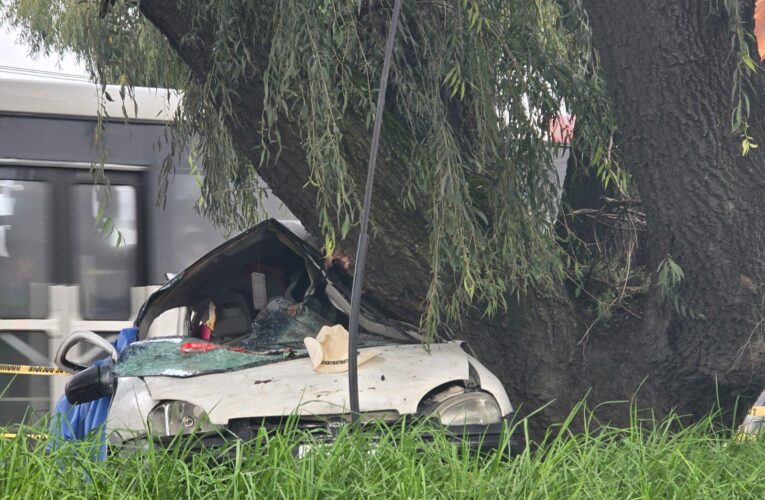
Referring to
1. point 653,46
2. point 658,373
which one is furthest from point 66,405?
point 653,46

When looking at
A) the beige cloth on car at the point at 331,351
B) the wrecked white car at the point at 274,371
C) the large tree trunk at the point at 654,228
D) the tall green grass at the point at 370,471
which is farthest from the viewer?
the large tree trunk at the point at 654,228

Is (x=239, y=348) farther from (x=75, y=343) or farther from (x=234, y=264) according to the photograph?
(x=75, y=343)

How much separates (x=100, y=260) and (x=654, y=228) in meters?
4.23

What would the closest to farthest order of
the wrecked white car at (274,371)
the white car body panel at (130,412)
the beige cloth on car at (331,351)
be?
the white car body panel at (130,412) → the wrecked white car at (274,371) → the beige cloth on car at (331,351)

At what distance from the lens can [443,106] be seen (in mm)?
4992

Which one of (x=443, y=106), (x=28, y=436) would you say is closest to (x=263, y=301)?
(x=443, y=106)

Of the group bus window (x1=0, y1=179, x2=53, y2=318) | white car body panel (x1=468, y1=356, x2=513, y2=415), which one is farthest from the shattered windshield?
bus window (x1=0, y1=179, x2=53, y2=318)

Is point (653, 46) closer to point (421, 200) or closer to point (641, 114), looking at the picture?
point (641, 114)

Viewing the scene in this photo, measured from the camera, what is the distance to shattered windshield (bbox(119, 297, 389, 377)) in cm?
448

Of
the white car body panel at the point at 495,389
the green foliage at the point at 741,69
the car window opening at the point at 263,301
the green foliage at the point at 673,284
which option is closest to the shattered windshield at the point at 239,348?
the car window opening at the point at 263,301

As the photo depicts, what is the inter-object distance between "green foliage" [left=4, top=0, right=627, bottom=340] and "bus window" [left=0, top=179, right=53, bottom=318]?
2.81 metres

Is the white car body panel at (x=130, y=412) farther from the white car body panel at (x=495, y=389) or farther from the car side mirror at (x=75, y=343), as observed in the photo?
the white car body panel at (x=495, y=389)

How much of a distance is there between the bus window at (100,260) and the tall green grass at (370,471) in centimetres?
351

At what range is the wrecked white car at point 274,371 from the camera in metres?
4.16
